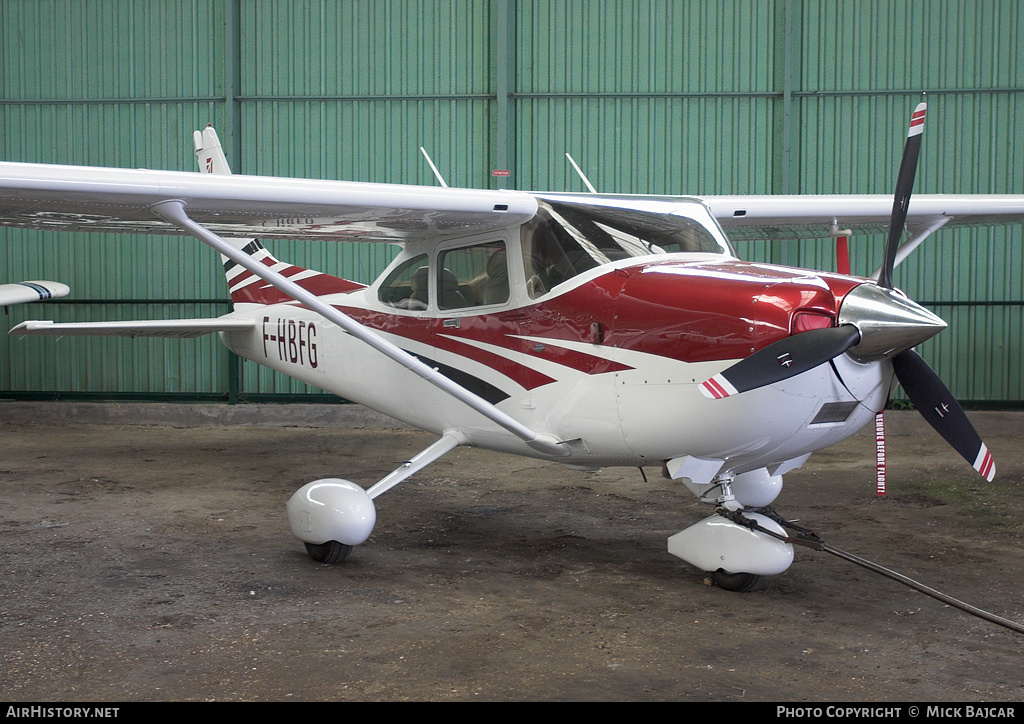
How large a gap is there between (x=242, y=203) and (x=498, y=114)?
7031mm

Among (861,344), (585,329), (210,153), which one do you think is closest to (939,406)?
(861,344)

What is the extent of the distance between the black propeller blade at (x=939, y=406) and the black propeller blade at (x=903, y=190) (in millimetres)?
390

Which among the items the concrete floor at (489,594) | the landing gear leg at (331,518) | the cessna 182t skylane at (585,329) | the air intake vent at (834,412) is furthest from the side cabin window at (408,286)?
the air intake vent at (834,412)

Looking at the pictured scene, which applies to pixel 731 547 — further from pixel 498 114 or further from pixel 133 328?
pixel 498 114

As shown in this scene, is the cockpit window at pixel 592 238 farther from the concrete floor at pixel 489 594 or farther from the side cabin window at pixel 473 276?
the concrete floor at pixel 489 594

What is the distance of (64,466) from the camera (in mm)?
8227

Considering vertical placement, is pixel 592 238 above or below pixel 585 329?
→ above

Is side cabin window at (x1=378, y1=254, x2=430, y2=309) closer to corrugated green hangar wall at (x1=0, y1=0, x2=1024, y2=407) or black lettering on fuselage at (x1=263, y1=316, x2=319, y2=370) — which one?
black lettering on fuselage at (x1=263, y1=316, x2=319, y2=370)

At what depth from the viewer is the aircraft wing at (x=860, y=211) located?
263 inches

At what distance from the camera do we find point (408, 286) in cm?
603

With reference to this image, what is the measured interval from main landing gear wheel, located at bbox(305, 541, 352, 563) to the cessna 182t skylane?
0.04 feet

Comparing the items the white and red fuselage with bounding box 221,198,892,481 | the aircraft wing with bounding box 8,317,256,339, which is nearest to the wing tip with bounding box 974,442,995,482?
the white and red fuselage with bounding box 221,198,892,481

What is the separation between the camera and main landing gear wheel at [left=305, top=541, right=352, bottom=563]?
5039mm

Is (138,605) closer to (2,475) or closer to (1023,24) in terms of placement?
(2,475)
